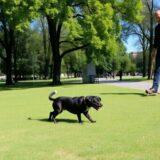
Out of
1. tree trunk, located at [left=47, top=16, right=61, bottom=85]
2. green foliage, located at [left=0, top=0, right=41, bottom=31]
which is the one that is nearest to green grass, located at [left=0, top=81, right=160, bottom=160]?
green foliage, located at [left=0, top=0, right=41, bottom=31]

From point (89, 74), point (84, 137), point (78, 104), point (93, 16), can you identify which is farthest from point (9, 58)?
point (84, 137)

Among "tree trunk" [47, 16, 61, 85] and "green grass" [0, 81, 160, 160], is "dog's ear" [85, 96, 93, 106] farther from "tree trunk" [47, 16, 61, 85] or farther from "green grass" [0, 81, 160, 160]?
A: "tree trunk" [47, 16, 61, 85]

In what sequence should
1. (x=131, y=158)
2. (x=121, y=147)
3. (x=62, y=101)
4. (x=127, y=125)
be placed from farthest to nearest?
(x=62, y=101) → (x=127, y=125) → (x=121, y=147) → (x=131, y=158)

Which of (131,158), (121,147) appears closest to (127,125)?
(121,147)

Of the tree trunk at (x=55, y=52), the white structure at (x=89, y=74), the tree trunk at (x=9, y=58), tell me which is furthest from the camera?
the tree trunk at (x=9, y=58)

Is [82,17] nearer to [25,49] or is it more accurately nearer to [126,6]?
[126,6]

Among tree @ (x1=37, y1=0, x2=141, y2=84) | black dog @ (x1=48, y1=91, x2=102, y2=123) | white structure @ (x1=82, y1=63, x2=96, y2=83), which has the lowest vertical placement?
white structure @ (x1=82, y1=63, x2=96, y2=83)

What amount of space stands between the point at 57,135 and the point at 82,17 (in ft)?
107

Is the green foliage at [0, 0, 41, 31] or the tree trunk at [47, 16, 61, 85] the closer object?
the green foliage at [0, 0, 41, 31]

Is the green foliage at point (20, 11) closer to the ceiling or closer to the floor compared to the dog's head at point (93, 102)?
closer to the ceiling

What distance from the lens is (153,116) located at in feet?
37.5

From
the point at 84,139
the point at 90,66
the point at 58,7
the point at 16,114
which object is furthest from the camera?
the point at 90,66

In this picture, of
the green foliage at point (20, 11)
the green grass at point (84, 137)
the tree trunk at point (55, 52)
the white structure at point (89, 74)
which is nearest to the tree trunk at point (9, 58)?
the tree trunk at point (55, 52)

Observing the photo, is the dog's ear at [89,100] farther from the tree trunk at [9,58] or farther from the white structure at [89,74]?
the tree trunk at [9,58]
